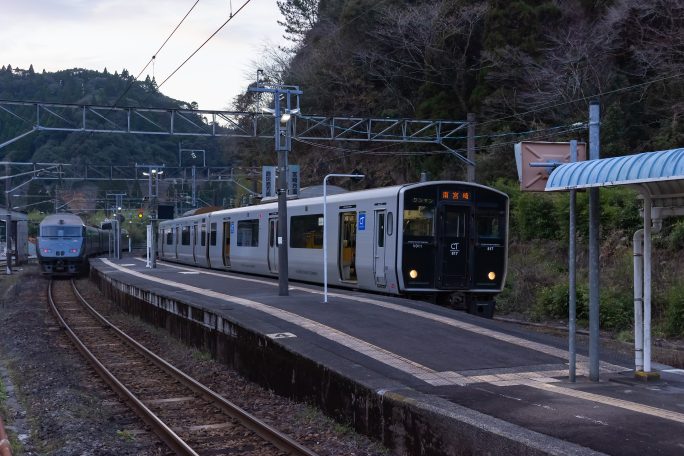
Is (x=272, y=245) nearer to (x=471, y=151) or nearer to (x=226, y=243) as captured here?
(x=226, y=243)

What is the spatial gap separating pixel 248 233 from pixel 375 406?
19.1 m

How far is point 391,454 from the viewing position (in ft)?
24.5

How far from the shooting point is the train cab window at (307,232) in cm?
2008

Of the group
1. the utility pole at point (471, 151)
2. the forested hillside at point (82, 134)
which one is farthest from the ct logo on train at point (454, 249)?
the forested hillside at point (82, 134)

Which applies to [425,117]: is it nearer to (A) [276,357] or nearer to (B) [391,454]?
(A) [276,357]

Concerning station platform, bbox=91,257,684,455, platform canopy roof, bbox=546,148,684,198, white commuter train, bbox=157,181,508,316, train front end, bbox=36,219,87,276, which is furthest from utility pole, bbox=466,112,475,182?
train front end, bbox=36,219,87,276

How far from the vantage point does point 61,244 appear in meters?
39.2

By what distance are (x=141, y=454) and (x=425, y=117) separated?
2885cm

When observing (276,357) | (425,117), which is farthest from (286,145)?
(425,117)

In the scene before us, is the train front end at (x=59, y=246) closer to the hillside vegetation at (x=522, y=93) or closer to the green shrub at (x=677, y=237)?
the hillside vegetation at (x=522, y=93)

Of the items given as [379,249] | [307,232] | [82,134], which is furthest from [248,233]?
[82,134]

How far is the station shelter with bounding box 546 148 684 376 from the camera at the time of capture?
743 cm

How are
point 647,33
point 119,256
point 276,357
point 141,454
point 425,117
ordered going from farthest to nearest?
point 119,256 < point 425,117 < point 647,33 < point 276,357 < point 141,454

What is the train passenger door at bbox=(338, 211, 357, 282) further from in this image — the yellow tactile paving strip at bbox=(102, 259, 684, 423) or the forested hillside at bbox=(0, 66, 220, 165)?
the forested hillside at bbox=(0, 66, 220, 165)
